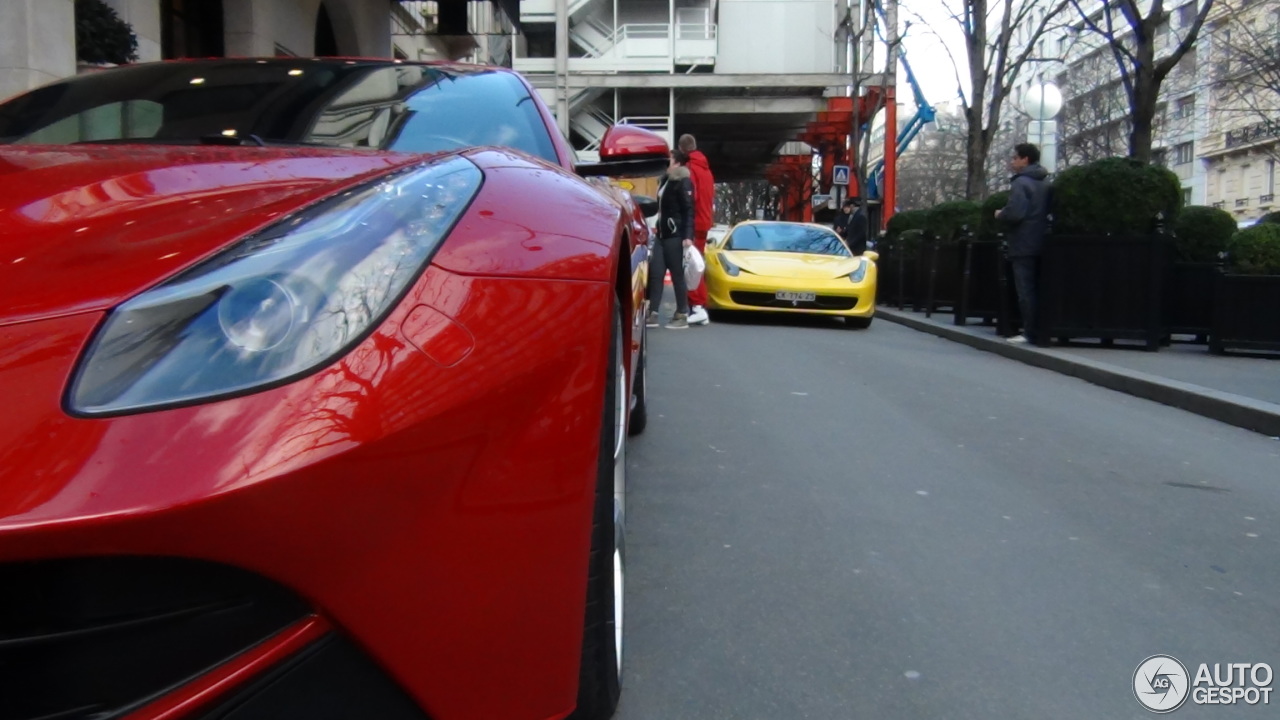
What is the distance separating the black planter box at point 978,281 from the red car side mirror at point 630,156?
885cm

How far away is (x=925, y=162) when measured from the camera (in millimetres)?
68250

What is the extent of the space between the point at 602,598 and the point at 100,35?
8.43 m

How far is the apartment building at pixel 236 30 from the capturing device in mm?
7680

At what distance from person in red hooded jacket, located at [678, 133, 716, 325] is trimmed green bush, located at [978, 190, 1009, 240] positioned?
2883 mm

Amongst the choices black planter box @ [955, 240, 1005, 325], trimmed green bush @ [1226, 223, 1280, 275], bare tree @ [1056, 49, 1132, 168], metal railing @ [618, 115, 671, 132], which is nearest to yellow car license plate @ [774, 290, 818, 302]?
black planter box @ [955, 240, 1005, 325]

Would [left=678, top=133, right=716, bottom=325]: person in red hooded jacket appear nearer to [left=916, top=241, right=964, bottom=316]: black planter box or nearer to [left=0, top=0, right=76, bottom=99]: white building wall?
[left=916, top=241, right=964, bottom=316]: black planter box

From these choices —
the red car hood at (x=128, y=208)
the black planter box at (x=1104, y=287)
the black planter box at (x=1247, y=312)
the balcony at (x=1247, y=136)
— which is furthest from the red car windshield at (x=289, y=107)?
the balcony at (x=1247, y=136)

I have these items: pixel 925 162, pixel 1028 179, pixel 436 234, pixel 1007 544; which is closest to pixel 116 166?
pixel 436 234

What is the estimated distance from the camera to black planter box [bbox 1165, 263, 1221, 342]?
10547 millimetres

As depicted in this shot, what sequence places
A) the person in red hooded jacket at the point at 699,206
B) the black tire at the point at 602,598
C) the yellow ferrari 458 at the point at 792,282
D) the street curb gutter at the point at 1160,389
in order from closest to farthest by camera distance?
the black tire at the point at 602,598
the street curb gutter at the point at 1160,389
the person in red hooded jacket at the point at 699,206
the yellow ferrari 458 at the point at 792,282

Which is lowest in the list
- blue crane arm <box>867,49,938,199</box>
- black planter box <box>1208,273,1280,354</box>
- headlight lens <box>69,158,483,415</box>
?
black planter box <box>1208,273,1280,354</box>

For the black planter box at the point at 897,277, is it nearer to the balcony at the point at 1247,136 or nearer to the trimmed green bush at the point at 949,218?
the trimmed green bush at the point at 949,218

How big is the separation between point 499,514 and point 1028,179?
9566 mm

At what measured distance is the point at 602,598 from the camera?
1.92 meters
